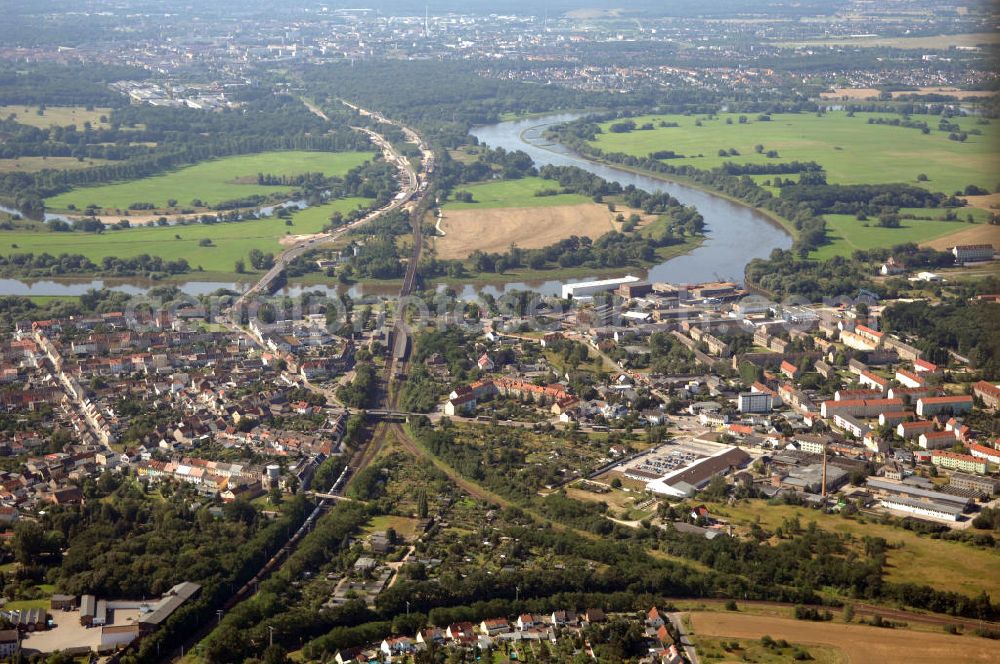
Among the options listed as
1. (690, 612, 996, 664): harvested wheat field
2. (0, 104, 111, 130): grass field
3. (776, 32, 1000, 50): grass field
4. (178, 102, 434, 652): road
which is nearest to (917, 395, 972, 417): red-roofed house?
(690, 612, 996, 664): harvested wheat field

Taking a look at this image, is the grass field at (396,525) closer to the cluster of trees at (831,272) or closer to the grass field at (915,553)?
the grass field at (915,553)

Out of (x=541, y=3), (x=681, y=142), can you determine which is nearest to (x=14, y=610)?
(x=681, y=142)

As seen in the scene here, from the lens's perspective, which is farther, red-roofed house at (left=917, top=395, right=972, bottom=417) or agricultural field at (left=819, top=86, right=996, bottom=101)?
agricultural field at (left=819, top=86, right=996, bottom=101)

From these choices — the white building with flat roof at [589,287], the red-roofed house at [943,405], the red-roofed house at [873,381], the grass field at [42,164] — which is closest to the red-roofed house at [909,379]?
the red-roofed house at [873,381]

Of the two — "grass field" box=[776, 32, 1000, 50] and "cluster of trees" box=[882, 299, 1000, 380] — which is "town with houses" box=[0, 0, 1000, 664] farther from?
"grass field" box=[776, 32, 1000, 50]

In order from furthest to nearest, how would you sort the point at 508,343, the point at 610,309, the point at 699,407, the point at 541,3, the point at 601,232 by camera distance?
1. the point at 541,3
2. the point at 601,232
3. the point at 610,309
4. the point at 508,343
5. the point at 699,407

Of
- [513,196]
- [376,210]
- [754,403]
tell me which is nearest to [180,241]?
[376,210]

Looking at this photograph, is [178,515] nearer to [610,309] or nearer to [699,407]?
[699,407]
